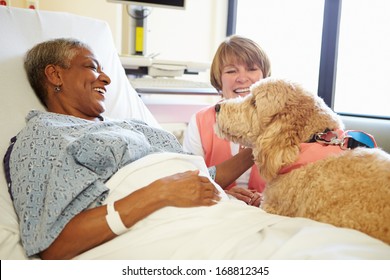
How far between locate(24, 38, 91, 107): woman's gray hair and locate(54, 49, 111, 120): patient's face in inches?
1.1

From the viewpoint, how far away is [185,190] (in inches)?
45.4

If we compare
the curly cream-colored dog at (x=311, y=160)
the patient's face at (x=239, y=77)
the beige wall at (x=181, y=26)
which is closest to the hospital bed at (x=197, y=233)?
the curly cream-colored dog at (x=311, y=160)

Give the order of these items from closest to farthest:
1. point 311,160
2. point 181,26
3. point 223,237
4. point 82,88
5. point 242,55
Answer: point 223,237 → point 311,160 → point 82,88 → point 242,55 → point 181,26

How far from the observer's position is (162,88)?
263 centimetres

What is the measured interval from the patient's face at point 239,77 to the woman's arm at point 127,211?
2.99 feet

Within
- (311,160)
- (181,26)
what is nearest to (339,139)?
(311,160)

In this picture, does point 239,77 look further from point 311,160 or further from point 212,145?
point 311,160

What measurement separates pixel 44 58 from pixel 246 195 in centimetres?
108

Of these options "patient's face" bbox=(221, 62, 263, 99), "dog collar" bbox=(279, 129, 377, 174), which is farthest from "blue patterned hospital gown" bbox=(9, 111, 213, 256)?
"patient's face" bbox=(221, 62, 263, 99)

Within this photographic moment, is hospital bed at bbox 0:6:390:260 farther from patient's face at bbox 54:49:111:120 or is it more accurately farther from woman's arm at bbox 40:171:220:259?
patient's face at bbox 54:49:111:120

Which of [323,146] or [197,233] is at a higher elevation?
[323,146]

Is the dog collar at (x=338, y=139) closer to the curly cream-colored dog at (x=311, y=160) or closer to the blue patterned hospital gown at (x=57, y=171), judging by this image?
the curly cream-colored dog at (x=311, y=160)

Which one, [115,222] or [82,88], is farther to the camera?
[82,88]
